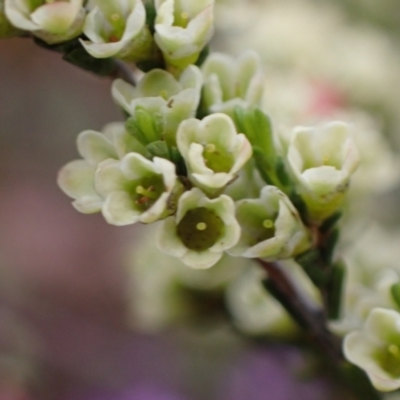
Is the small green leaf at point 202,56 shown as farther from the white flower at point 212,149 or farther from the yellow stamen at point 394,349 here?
the yellow stamen at point 394,349

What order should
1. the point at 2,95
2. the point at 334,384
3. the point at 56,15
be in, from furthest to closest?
the point at 2,95
the point at 334,384
the point at 56,15

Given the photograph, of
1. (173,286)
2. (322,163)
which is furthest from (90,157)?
(173,286)

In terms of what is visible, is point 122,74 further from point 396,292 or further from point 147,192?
point 396,292

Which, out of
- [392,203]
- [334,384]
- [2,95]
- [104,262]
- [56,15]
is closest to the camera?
[56,15]

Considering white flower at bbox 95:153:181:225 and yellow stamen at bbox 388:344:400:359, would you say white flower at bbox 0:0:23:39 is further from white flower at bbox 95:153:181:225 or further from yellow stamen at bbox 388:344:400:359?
yellow stamen at bbox 388:344:400:359

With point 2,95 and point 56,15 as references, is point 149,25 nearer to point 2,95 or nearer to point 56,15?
point 56,15

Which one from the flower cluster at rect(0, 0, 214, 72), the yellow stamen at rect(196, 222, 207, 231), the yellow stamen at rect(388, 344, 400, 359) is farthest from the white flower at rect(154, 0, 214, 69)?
the yellow stamen at rect(388, 344, 400, 359)

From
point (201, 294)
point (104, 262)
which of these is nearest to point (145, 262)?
point (201, 294)

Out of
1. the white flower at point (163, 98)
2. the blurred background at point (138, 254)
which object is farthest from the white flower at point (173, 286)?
the white flower at point (163, 98)
